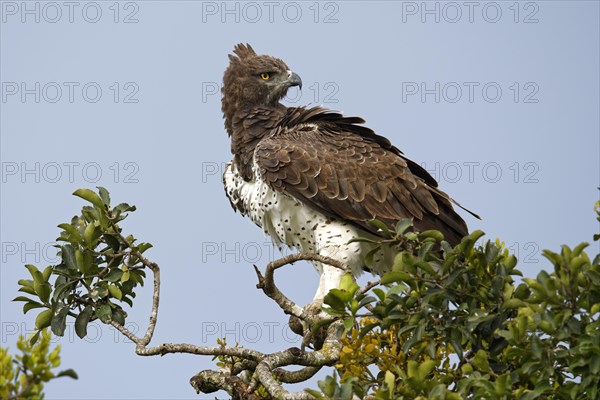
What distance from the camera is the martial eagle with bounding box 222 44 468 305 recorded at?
10.3 metres

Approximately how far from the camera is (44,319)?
27.7ft

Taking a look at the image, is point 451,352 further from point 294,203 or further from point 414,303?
point 294,203

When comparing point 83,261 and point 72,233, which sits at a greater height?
point 72,233

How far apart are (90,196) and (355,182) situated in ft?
9.04

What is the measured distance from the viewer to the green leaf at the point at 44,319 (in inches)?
332

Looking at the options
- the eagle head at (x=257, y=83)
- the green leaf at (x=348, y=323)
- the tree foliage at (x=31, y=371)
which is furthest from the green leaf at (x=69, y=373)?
the eagle head at (x=257, y=83)

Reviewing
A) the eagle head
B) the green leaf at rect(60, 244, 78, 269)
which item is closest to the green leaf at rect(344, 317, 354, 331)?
the green leaf at rect(60, 244, 78, 269)

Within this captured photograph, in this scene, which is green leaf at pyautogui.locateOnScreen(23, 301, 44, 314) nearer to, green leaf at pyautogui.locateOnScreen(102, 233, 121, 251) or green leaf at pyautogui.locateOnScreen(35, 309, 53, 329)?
green leaf at pyautogui.locateOnScreen(35, 309, 53, 329)

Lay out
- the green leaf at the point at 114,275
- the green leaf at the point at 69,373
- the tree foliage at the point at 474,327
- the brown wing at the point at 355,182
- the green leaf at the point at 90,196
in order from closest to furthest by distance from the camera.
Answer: the green leaf at the point at 69,373 < the tree foliage at the point at 474,327 < the green leaf at the point at 114,275 < the green leaf at the point at 90,196 < the brown wing at the point at 355,182

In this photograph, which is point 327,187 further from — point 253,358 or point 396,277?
point 396,277

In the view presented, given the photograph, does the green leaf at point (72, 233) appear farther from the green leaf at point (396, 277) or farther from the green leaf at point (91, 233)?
the green leaf at point (396, 277)

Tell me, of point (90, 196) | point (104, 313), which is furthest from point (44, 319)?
point (90, 196)

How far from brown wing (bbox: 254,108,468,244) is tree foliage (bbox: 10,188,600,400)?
4.93ft

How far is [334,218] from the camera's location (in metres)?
10.4
